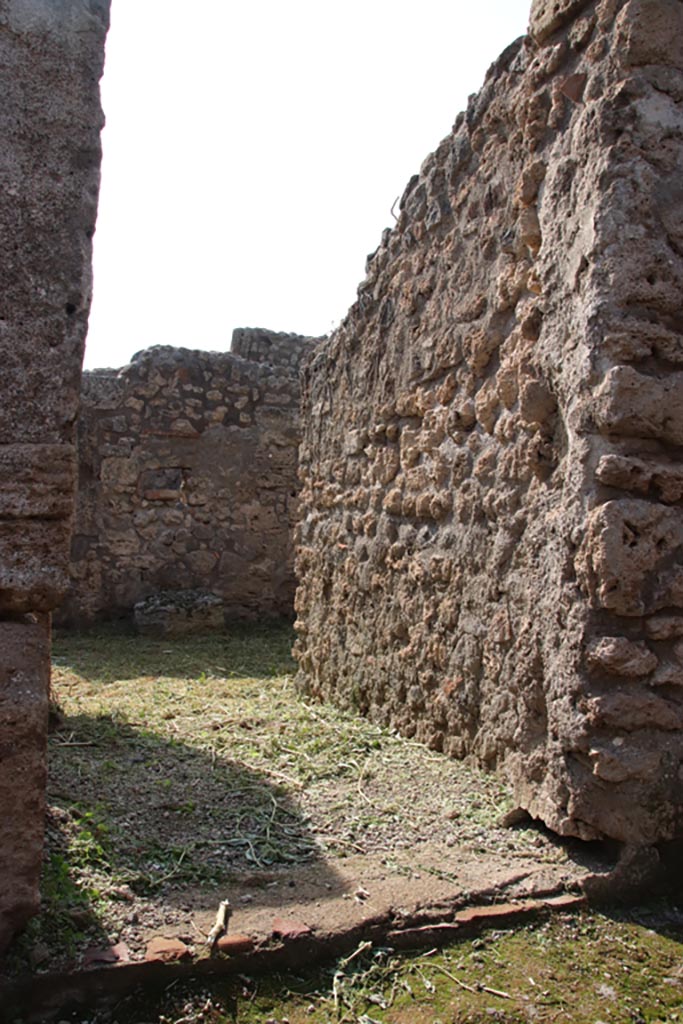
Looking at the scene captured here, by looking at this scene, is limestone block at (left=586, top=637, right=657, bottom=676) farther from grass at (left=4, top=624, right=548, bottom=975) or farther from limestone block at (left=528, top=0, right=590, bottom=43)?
limestone block at (left=528, top=0, right=590, bottom=43)

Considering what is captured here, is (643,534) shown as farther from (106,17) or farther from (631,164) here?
(106,17)

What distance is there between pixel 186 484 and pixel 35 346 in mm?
6776

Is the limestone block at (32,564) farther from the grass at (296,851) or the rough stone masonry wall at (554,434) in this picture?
the rough stone masonry wall at (554,434)

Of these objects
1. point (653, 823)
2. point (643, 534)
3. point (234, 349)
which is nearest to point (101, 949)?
point (653, 823)

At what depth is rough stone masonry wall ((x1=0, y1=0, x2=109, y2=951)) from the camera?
1.95 meters

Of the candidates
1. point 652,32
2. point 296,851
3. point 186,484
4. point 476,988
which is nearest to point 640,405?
point 652,32

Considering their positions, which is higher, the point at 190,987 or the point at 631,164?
the point at 631,164

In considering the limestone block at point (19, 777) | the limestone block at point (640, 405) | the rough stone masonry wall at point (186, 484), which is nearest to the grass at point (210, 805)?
the limestone block at point (19, 777)

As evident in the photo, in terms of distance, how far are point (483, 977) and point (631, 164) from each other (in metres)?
2.31

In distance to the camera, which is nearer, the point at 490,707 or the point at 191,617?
the point at 490,707

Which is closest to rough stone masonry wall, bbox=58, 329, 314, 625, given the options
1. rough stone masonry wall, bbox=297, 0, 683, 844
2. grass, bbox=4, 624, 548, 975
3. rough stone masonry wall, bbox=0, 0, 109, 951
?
grass, bbox=4, 624, 548, 975

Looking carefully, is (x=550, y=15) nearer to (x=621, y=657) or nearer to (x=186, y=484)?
(x=621, y=657)

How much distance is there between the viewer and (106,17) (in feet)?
7.14

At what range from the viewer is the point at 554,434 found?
2.88 m
